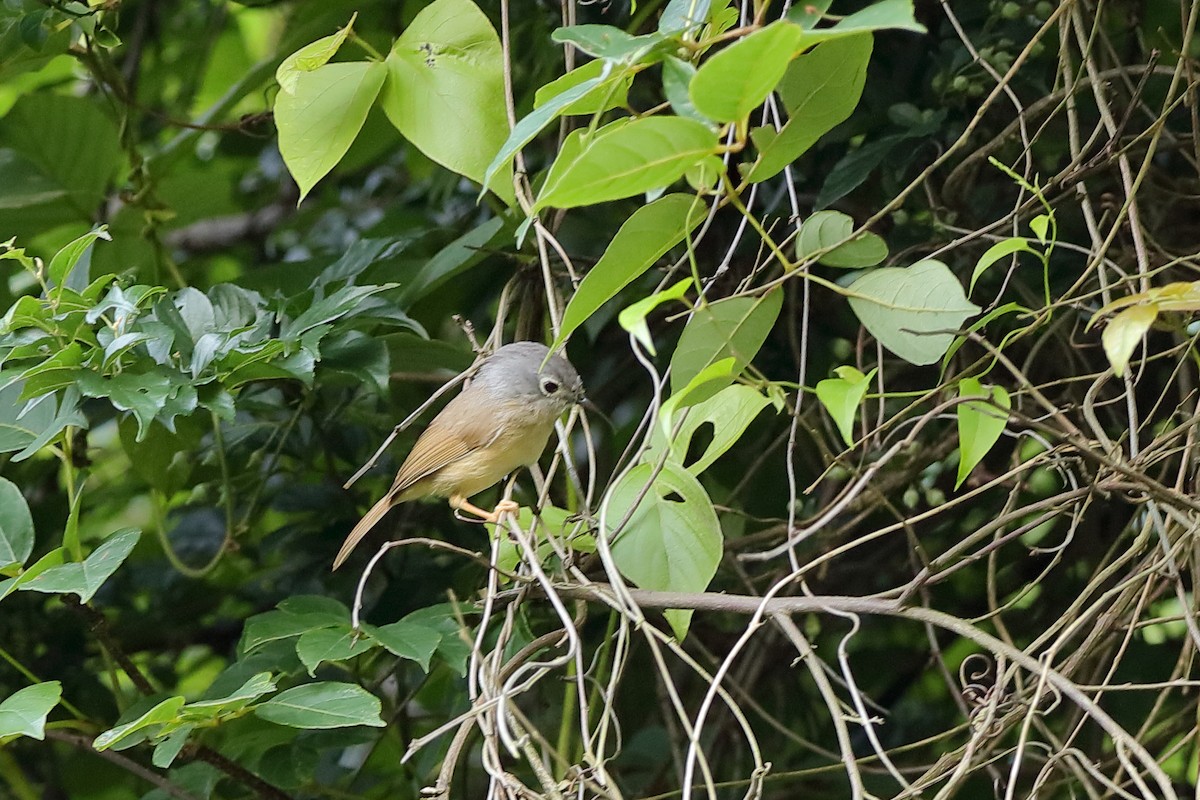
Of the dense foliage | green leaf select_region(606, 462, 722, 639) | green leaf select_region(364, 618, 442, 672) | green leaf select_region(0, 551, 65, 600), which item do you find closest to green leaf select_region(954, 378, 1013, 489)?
the dense foliage

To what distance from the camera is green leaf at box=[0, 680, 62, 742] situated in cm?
161

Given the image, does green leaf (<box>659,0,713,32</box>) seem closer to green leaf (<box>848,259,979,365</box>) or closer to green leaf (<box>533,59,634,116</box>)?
green leaf (<box>533,59,634,116</box>)

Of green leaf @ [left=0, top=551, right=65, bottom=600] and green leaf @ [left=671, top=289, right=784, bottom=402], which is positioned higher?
green leaf @ [left=671, top=289, right=784, bottom=402]

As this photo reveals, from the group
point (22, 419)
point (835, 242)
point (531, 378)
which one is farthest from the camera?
point (531, 378)

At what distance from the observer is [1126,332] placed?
118cm

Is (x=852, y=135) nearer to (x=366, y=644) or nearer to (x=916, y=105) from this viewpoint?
→ (x=916, y=105)

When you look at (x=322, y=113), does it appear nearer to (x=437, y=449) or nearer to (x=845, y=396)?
(x=437, y=449)

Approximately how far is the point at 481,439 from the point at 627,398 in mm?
515

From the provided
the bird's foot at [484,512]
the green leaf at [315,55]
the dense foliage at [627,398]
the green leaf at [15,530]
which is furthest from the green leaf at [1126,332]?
the green leaf at [15,530]

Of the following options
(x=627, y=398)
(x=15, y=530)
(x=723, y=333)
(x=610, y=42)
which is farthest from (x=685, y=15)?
(x=627, y=398)

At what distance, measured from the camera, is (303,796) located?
7.23ft

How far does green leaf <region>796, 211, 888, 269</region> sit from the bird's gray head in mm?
756

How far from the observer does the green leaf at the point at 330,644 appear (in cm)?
174

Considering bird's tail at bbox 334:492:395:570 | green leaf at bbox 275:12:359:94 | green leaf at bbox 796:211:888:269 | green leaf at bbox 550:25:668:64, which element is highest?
green leaf at bbox 550:25:668:64
